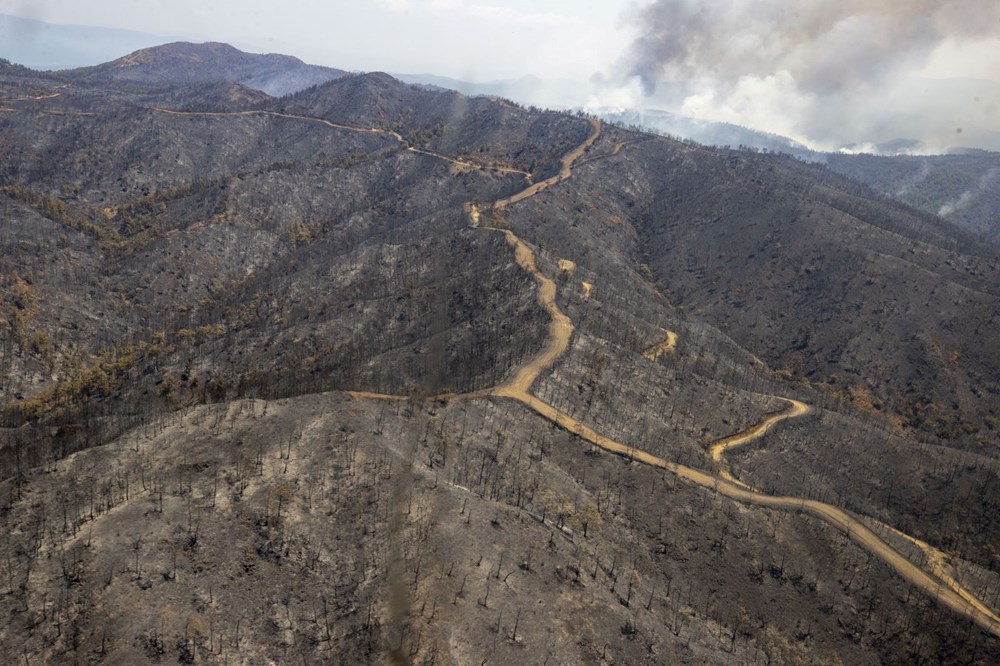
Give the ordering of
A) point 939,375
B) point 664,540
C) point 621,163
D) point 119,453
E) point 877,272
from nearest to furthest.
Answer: point 119,453
point 664,540
point 939,375
point 877,272
point 621,163

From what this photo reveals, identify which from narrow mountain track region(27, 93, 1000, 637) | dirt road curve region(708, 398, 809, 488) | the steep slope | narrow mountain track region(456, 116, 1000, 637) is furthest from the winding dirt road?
dirt road curve region(708, 398, 809, 488)

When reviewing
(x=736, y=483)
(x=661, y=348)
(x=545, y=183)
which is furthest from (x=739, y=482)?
(x=545, y=183)

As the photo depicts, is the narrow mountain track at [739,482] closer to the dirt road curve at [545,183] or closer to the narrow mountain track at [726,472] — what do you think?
the narrow mountain track at [726,472]

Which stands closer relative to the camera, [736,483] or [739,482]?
[736,483]

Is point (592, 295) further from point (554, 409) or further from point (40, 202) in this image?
point (40, 202)

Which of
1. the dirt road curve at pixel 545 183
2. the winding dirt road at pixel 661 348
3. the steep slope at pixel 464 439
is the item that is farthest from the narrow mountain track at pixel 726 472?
the dirt road curve at pixel 545 183

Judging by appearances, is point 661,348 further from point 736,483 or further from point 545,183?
point 545,183

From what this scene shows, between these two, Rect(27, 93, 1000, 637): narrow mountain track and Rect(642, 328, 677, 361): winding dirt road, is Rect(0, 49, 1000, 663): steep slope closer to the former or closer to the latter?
Rect(27, 93, 1000, 637): narrow mountain track

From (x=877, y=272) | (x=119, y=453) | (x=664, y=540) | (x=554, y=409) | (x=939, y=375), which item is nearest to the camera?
(x=119, y=453)

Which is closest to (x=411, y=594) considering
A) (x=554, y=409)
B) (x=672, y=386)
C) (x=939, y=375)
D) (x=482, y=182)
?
(x=554, y=409)

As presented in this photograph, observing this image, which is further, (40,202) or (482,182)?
Result: (482,182)

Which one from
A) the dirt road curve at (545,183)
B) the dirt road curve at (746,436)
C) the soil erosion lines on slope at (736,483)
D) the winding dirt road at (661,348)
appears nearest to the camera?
the soil erosion lines on slope at (736,483)
